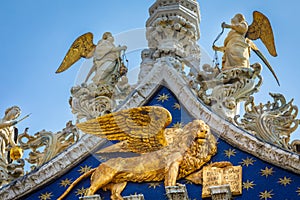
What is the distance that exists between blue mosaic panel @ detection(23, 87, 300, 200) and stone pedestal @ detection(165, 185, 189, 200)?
285 millimetres

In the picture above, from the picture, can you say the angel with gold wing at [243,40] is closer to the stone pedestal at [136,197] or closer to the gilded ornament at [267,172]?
the gilded ornament at [267,172]

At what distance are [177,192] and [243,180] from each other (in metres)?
1.11

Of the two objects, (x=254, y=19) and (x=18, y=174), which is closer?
(x=18, y=174)

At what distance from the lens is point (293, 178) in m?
16.1

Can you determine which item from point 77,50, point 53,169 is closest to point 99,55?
point 77,50

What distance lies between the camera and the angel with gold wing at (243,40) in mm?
18422

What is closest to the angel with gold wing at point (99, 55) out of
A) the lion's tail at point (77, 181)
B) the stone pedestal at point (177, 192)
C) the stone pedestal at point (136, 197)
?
the lion's tail at point (77, 181)

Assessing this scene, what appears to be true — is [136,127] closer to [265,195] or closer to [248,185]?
[248,185]

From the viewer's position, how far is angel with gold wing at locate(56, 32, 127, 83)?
18.9 meters

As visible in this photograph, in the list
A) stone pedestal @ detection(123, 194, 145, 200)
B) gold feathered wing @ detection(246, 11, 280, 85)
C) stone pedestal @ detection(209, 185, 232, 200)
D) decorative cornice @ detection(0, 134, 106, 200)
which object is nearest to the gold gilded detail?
stone pedestal @ detection(209, 185, 232, 200)

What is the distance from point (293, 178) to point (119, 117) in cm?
319

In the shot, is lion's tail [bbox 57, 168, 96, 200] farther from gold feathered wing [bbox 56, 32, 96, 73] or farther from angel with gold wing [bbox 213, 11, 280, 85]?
gold feathered wing [bbox 56, 32, 96, 73]

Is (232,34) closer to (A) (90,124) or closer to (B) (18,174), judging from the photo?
(A) (90,124)

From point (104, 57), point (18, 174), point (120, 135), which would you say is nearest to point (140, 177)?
point (120, 135)
